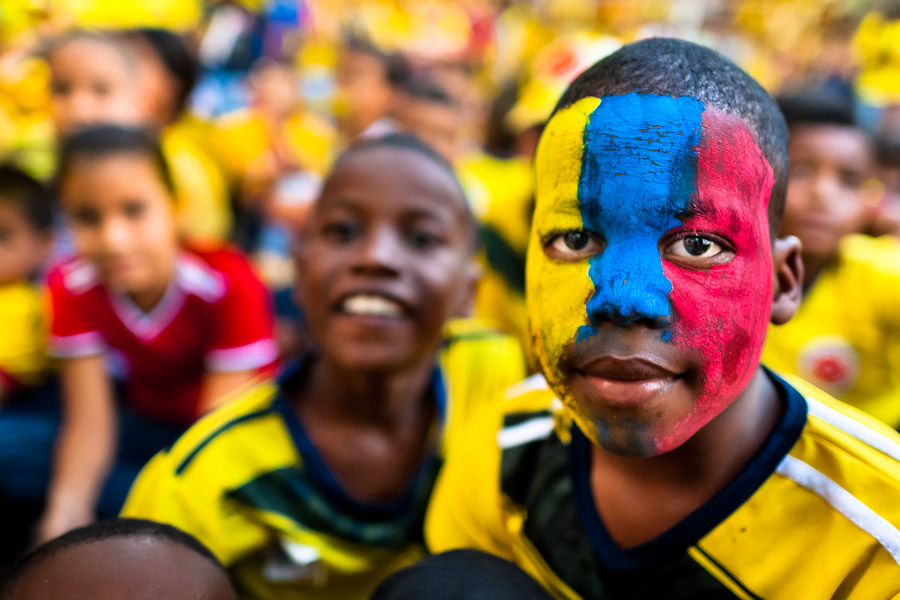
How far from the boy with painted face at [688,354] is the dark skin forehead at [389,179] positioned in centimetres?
47

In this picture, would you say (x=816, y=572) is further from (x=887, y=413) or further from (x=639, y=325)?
(x=887, y=413)

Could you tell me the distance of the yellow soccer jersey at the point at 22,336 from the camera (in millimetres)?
1849

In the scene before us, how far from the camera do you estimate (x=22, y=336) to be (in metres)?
1.87

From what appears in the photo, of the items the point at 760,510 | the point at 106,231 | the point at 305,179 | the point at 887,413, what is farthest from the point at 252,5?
the point at 760,510

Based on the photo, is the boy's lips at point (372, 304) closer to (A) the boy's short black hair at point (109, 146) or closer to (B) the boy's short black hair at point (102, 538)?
(B) the boy's short black hair at point (102, 538)

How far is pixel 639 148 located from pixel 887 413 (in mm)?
1239

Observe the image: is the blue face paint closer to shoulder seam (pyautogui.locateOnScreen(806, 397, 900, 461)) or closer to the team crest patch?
shoulder seam (pyautogui.locateOnScreen(806, 397, 900, 461))

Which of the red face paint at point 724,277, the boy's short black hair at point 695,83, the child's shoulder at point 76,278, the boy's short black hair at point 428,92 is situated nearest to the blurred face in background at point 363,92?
the boy's short black hair at point 428,92

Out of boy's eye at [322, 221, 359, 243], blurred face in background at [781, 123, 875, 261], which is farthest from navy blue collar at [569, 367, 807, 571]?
blurred face in background at [781, 123, 875, 261]

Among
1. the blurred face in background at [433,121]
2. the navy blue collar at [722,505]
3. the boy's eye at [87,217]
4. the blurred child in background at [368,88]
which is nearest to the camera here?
the navy blue collar at [722,505]

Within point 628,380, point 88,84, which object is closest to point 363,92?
point 88,84

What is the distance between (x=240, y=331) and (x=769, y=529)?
124 centimetres

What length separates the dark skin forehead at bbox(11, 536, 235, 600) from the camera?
0.76 m

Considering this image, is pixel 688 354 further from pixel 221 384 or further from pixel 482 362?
pixel 221 384
